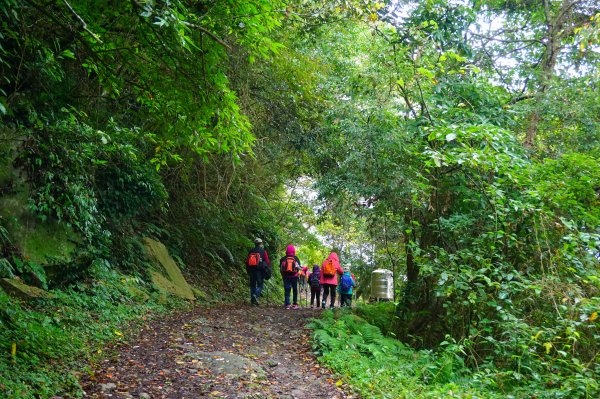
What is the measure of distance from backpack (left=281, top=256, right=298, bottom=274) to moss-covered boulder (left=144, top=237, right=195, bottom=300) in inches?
99.9

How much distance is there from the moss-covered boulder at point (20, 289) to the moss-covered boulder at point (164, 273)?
14.1ft

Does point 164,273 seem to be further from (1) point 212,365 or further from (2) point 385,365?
(2) point 385,365

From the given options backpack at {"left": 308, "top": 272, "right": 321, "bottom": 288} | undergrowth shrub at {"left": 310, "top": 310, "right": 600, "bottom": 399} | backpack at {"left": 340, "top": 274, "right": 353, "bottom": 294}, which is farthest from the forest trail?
backpack at {"left": 308, "top": 272, "right": 321, "bottom": 288}

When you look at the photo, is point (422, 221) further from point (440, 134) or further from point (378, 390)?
point (378, 390)

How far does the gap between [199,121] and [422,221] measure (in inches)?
242

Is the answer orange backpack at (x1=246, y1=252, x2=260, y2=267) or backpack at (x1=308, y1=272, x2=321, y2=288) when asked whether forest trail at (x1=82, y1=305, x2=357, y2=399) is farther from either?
backpack at (x1=308, y1=272, x2=321, y2=288)

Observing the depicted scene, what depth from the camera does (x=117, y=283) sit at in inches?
373

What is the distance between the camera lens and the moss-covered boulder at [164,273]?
11.8m

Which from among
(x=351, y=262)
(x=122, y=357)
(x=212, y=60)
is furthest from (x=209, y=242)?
(x=212, y=60)

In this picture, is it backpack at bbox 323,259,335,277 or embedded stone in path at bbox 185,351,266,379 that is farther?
backpack at bbox 323,259,335,277

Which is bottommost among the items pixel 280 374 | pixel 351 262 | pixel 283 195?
pixel 280 374

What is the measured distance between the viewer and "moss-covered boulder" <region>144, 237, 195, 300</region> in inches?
463

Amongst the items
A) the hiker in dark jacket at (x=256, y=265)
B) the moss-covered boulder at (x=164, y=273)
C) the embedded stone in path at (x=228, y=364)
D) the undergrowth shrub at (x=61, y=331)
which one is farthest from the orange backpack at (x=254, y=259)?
the embedded stone in path at (x=228, y=364)

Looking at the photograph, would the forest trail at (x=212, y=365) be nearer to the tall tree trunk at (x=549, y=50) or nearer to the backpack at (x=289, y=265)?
the backpack at (x=289, y=265)
